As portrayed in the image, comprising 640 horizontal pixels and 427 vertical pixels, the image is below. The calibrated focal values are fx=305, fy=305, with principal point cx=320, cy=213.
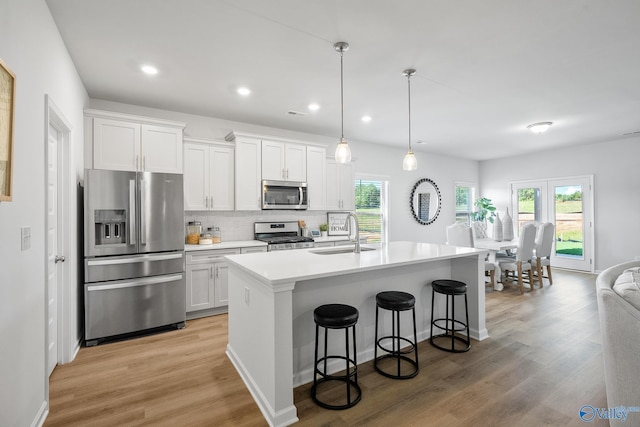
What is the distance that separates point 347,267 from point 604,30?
106 inches

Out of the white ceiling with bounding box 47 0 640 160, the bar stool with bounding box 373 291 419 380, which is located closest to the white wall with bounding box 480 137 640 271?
the white ceiling with bounding box 47 0 640 160

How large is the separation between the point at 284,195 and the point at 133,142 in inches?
79.5

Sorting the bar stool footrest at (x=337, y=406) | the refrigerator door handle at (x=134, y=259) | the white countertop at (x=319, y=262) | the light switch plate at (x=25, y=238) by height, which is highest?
Result: the light switch plate at (x=25, y=238)

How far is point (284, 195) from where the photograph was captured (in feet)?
15.1

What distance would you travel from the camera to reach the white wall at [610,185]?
5.66m

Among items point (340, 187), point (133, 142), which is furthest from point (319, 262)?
point (340, 187)

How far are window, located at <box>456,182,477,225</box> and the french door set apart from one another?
3.78 ft

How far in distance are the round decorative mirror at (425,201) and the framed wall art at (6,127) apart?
6.26 metres

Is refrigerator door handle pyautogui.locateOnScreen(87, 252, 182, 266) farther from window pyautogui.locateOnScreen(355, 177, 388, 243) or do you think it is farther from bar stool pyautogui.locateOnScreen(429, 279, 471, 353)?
window pyautogui.locateOnScreen(355, 177, 388, 243)

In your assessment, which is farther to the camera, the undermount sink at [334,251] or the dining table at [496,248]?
the dining table at [496,248]

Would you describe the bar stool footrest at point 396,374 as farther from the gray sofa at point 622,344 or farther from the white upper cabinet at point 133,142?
the white upper cabinet at point 133,142

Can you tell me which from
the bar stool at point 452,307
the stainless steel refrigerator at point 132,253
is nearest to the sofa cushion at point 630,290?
the bar stool at point 452,307

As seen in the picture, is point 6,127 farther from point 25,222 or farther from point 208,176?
point 208,176

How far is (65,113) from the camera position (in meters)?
2.56
